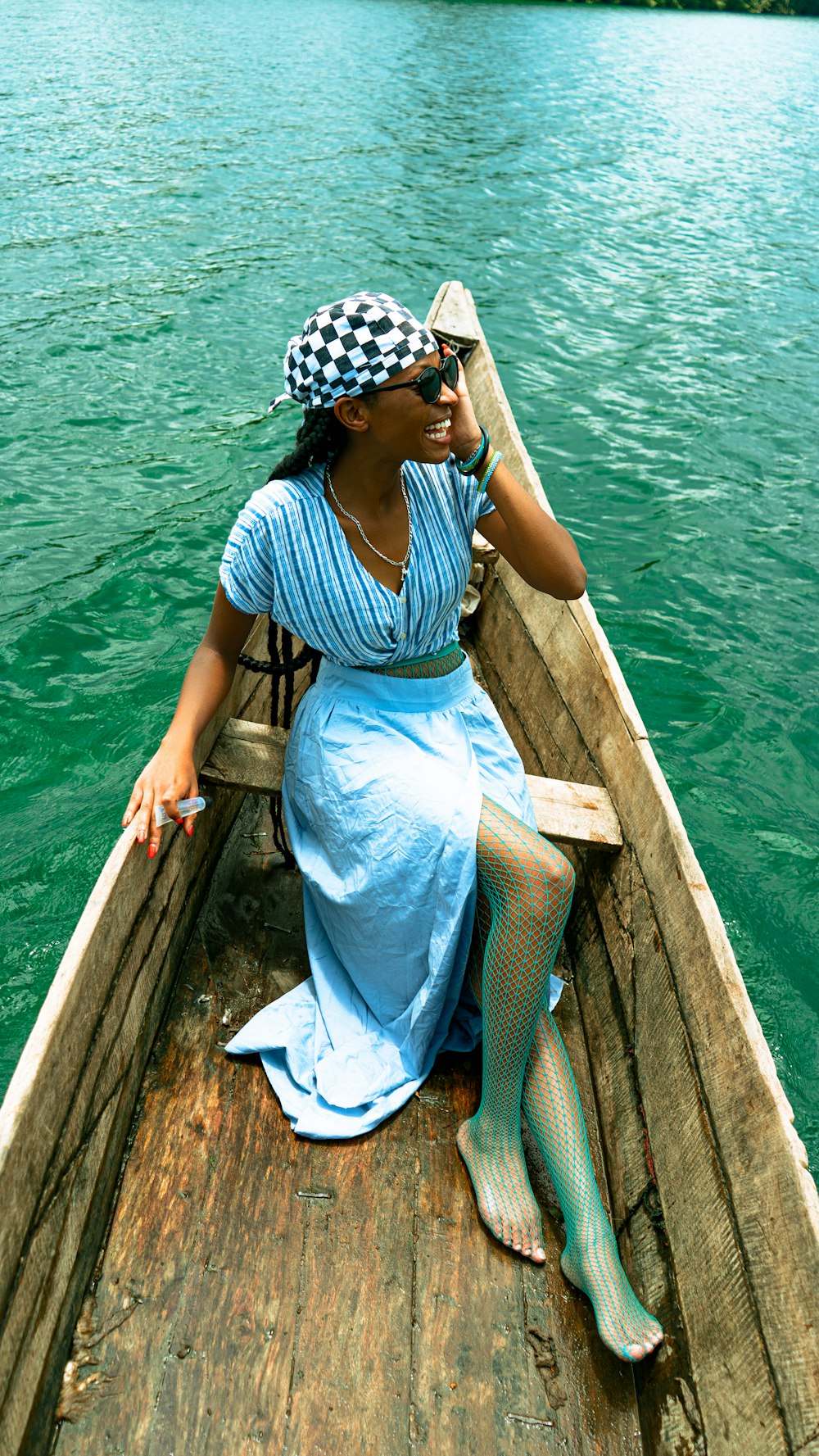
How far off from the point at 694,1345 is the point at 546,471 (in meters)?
6.12

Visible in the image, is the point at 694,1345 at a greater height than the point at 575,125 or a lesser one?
lesser

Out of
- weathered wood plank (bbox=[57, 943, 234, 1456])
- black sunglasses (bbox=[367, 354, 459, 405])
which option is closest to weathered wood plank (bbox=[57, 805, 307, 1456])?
weathered wood plank (bbox=[57, 943, 234, 1456])

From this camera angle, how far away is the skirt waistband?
94.5 inches

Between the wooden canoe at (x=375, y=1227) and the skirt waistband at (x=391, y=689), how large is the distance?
0.38 m

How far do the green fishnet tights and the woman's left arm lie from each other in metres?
0.60

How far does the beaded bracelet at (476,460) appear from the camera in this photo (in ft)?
7.60

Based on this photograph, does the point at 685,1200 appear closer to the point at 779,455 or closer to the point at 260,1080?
the point at 260,1080

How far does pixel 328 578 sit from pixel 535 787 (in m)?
0.84

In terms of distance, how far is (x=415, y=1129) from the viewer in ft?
7.67

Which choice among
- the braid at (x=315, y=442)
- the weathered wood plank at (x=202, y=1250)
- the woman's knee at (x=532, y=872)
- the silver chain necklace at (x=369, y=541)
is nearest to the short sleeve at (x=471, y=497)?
the silver chain necklace at (x=369, y=541)

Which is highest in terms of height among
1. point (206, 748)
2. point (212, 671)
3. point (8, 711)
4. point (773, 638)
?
point (212, 671)

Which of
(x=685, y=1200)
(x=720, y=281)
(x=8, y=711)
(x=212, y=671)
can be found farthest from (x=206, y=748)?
(x=720, y=281)

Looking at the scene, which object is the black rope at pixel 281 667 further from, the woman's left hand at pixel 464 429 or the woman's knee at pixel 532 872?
the woman's knee at pixel 532 872

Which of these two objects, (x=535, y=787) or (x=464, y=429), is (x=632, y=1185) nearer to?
(x=535, y=787)
